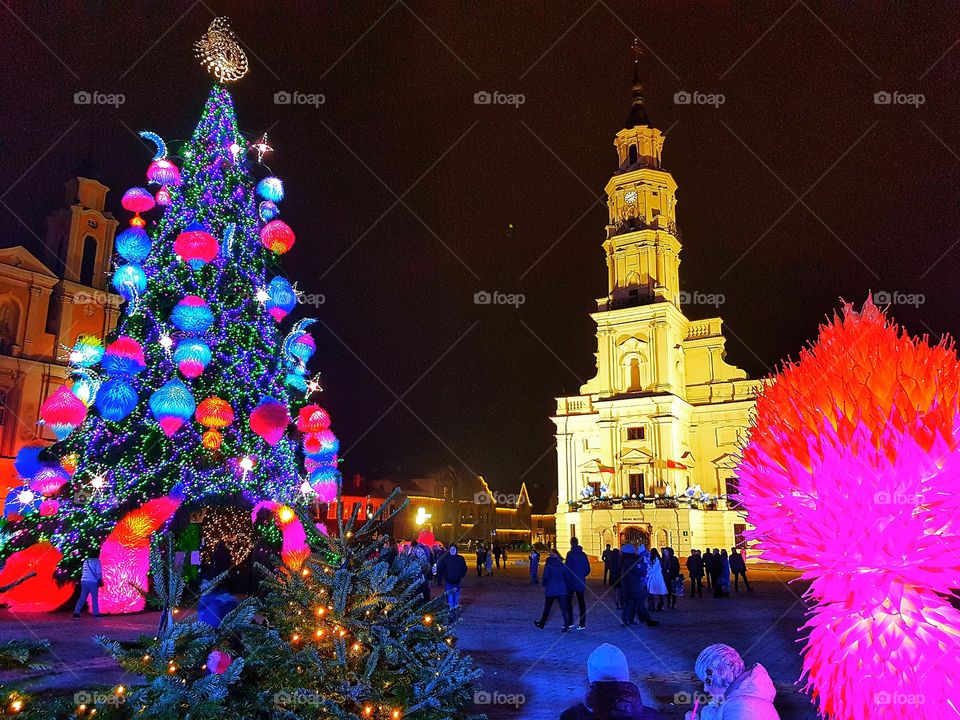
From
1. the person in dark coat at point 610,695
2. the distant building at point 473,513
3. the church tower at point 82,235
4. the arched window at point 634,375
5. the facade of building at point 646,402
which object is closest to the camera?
the person in dark coat at point 610,695

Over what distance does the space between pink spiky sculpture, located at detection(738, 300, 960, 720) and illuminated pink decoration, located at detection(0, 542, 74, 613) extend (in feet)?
44.2

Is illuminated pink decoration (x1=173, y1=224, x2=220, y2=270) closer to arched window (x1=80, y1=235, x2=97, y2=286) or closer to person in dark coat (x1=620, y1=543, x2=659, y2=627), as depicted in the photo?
person in dark coat (x1=620, y1=543, x2=659, y2=627)

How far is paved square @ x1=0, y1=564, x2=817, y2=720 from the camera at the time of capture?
7.11 meters

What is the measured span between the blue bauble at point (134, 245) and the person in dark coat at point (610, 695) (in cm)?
1298

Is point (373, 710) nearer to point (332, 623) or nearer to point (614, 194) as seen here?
point (332, 623)

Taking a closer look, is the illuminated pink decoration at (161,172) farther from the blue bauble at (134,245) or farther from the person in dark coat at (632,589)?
the person in dark coat at (632,589)

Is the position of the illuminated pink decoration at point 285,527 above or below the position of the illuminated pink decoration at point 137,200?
below

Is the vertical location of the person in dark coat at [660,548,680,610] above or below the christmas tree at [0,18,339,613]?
below

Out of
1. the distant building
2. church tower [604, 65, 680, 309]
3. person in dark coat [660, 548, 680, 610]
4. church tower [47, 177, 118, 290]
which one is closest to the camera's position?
person in dark coat [660, 548, 680, 610]

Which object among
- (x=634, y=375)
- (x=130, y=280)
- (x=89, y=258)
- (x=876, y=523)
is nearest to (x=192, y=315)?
(x=130, y=280)

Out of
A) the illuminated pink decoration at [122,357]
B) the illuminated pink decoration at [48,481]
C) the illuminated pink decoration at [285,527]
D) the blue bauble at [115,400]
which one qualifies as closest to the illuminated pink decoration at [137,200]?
the illuminated pink decoration at [122,357]

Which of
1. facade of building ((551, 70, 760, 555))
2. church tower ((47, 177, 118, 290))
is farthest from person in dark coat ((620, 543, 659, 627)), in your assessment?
church tower ((47, 177, 118, 290))

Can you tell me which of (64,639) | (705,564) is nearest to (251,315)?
(64,639)

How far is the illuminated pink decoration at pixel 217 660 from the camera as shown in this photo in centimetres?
337
